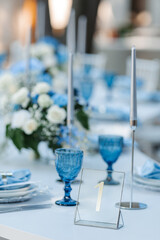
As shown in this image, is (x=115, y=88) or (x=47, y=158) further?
(x=115, y=88)

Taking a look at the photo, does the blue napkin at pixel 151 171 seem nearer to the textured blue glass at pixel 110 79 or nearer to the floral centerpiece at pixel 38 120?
the floral centerpiece at pixel 38 120

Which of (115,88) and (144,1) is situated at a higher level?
(144,1)

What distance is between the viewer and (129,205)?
129 centimetres

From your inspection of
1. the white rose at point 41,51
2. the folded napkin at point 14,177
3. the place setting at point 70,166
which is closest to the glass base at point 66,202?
the place setting at point 70,166

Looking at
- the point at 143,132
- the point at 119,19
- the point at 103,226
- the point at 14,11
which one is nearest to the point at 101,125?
the point at 143,132

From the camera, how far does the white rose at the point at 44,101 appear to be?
66.6 inches

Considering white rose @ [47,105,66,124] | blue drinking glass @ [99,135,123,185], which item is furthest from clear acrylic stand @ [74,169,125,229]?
white rose @ [47,105,66,124]

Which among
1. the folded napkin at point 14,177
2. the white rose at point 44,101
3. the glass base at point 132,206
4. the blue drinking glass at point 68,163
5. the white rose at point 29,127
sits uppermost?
the white rose at point 44,101

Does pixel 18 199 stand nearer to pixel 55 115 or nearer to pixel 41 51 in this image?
pixel 55 115

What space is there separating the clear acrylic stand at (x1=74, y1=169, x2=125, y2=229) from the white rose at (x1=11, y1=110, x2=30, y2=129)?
19.6 inches

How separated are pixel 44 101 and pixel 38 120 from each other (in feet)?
0.22

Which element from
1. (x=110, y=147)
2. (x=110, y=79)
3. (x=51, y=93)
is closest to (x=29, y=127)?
(x=51, y=93)

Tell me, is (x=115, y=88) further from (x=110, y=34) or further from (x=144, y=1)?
(x=144, y=1)

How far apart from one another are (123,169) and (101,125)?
74 centimetres
